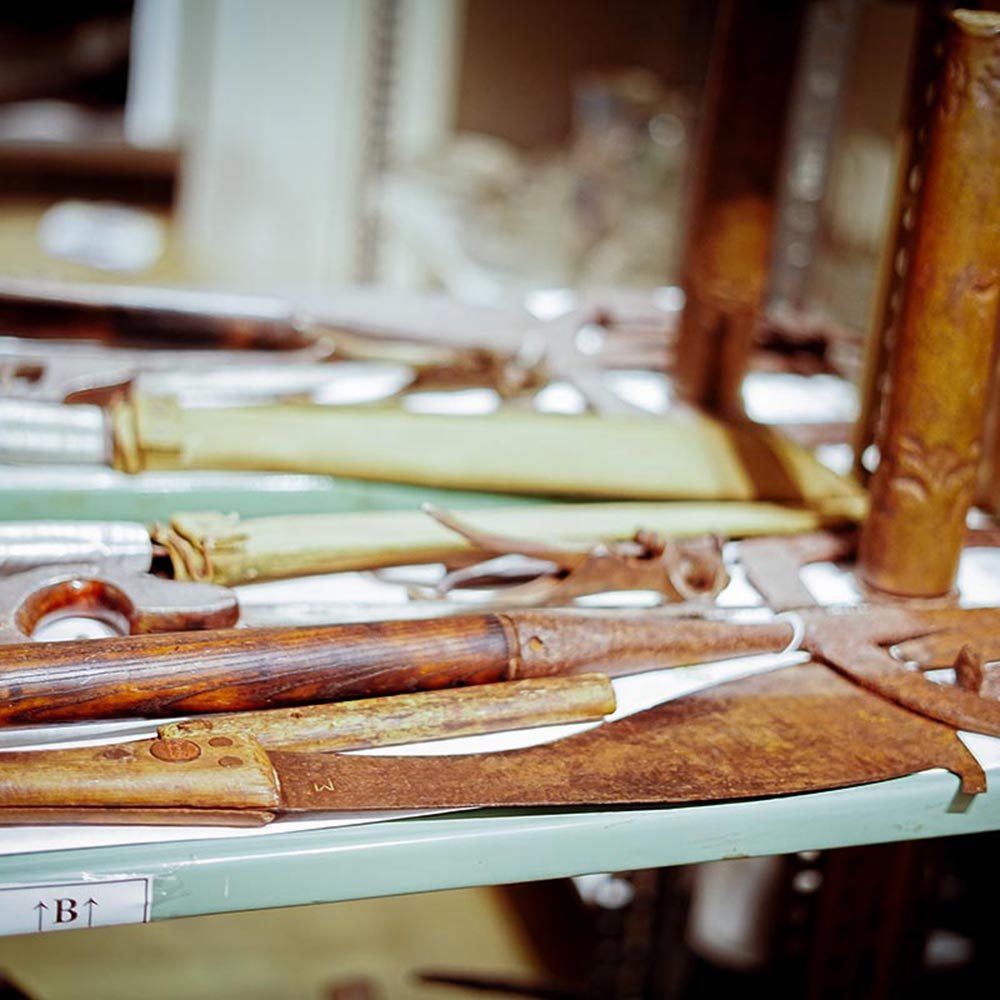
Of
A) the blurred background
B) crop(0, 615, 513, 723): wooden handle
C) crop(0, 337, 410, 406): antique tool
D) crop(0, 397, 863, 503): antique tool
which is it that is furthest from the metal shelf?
the blurred background

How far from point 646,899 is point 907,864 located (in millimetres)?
343

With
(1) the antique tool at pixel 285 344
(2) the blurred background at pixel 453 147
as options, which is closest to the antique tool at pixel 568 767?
(1) the antique tool at pixel 285 344

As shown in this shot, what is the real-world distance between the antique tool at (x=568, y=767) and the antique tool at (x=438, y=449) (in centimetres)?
38

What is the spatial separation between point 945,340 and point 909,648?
0.82ft

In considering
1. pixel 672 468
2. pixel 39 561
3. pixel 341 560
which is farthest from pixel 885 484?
pixel 39 561

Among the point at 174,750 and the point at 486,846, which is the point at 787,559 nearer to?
the point at 486,846

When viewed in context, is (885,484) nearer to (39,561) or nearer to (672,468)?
(672,468)

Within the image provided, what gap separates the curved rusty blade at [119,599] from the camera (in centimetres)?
90

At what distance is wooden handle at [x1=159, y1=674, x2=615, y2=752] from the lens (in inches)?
31.2

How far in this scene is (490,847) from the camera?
2.50ft

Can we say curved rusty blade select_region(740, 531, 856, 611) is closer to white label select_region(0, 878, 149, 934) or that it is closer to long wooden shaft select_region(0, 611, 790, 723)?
long wooden shaft select_region(0, 611, 790, 723)

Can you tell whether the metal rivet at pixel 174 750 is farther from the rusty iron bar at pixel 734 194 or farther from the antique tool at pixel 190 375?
the rusty iron bar at pixel 734 194

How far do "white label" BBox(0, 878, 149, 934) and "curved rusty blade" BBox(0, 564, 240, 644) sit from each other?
0.24 m

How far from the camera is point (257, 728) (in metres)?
0.79
